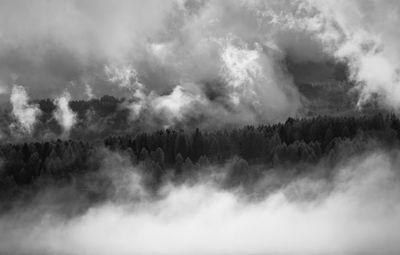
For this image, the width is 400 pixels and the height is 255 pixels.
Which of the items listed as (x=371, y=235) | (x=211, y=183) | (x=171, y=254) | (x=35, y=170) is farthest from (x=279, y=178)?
(x=35, y=170)

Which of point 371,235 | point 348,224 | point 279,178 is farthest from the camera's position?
point 348,224

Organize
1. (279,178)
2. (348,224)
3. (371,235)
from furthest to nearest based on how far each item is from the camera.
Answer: (348,224) < (371,235) < (279,178)

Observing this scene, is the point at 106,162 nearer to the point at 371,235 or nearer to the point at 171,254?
the point at 171,254

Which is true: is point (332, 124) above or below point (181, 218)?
above

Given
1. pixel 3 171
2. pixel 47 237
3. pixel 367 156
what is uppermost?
pixel 367 156

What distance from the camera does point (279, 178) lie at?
138 metres

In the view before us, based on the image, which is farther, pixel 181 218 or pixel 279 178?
pixel 181 218

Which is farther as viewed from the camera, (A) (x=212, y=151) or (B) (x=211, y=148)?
(B) (x=211, y=148)

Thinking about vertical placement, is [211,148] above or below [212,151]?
above

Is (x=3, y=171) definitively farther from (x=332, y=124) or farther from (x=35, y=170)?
(x=332, y=124)

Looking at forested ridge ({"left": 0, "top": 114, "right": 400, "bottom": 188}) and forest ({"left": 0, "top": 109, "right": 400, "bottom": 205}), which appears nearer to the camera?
forest ({"left": 0, "top": 109, "right": 400, "bottom": 205})

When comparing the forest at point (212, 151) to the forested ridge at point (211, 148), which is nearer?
the forest at point (212, 151)

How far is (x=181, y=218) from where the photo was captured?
176 meters

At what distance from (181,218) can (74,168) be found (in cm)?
4424
